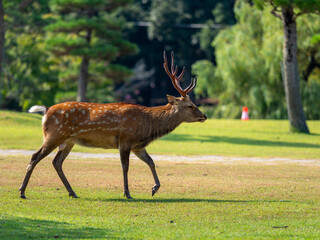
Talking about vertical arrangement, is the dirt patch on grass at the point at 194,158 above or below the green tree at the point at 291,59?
below

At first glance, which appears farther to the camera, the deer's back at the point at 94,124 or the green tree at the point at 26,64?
the green tree at the point at 26,64

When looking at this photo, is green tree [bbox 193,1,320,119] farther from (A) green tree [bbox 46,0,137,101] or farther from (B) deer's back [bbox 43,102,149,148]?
(B) deer's back [bbox 43,102,149,148]

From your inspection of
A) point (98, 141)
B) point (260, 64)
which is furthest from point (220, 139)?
point (98, 141)

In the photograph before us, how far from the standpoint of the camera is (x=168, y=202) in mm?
10508

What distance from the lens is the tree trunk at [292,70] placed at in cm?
2758

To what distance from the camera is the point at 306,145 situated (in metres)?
24.1

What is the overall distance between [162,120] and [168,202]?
6.41ft

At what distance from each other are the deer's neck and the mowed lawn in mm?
1107

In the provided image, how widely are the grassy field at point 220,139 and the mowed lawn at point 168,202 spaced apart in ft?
7.32

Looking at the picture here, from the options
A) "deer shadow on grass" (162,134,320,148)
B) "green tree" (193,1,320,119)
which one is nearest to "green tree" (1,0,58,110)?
"green tree" (193,1,320,119)

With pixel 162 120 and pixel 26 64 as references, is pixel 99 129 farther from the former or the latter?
pixel 26 64

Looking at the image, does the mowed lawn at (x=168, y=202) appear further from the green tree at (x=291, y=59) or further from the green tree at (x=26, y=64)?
the green tree at (x=26, y=64)

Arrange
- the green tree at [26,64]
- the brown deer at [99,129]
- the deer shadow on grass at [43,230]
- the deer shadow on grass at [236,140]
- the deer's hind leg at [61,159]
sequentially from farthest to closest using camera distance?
the green tree at [26,64], the deer shadow on grass at [236,140], the deer's hind leg at [61,159], the brown deer at [99,129], the deer shadow on grass at [43,230]

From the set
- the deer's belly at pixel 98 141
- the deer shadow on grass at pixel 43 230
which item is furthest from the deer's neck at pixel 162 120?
the deer shadow on grass at pixel 43 230
